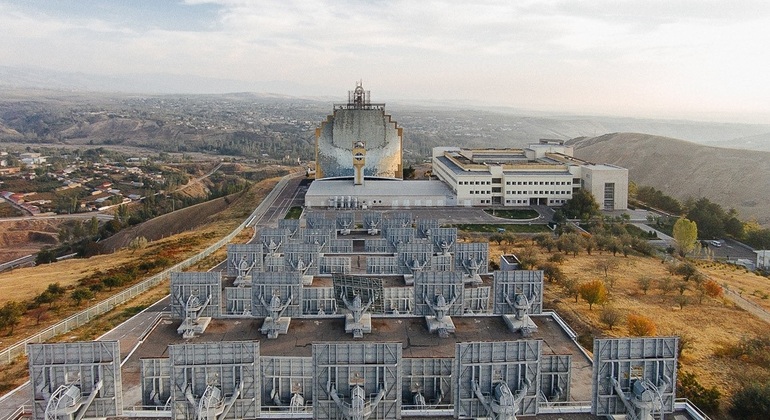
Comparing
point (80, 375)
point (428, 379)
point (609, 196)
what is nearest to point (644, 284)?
point (428, 379)

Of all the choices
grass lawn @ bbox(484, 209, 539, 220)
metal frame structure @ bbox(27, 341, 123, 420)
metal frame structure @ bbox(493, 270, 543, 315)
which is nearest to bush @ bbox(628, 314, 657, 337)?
metal frame structure @ bbox(493, 270, 543, 315)

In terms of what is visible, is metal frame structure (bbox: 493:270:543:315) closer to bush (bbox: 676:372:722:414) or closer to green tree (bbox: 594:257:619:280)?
bush (bbox: 676:372:722:414)

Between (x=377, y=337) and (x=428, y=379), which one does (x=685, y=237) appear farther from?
(x=428, y=379)

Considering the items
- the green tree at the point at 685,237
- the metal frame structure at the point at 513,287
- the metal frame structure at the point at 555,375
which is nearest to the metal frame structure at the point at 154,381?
the metal frame structure at the point at 555,375

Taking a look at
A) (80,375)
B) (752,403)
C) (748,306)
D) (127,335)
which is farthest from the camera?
(748,306)

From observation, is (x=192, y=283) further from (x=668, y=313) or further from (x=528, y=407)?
(x=668, y=313)

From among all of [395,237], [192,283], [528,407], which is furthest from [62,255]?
[528,407]

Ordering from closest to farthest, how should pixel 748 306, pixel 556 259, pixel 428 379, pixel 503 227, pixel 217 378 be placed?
pixel 217 378 → pixel 428 379 → pixel 748 306 → pixel 556 259 → pixel 503 227
